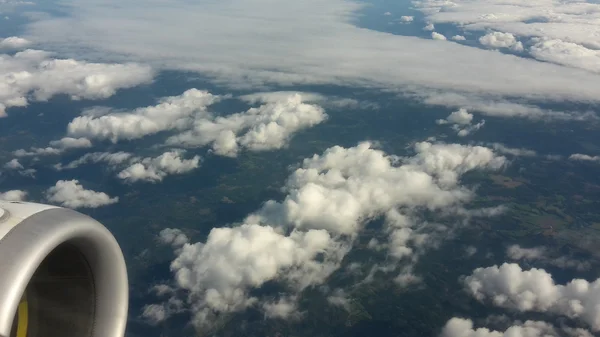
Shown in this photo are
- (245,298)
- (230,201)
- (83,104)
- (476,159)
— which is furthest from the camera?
(83,104)

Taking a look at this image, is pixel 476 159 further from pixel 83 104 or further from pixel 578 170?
pixel 83 104

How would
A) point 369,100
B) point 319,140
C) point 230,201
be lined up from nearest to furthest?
point 230,201 < point 319,140 < point 369,100

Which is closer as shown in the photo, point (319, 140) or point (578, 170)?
point (578, 170)

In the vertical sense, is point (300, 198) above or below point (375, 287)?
above

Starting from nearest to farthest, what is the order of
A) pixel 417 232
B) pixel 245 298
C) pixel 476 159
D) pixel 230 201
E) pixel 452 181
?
pixel 245 298 → pixel 417 232 → pixel 230 201 → pixel 452 181 → pixel 476 159

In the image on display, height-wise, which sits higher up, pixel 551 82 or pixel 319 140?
pixel 551 82

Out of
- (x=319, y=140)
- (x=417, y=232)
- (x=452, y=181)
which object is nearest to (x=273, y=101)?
(x=319, y=140)

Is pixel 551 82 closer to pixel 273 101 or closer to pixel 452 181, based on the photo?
Answer: pixel 452 181

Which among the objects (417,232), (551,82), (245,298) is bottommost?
(245,298)

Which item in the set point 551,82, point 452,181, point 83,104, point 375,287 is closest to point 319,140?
point 452,181
